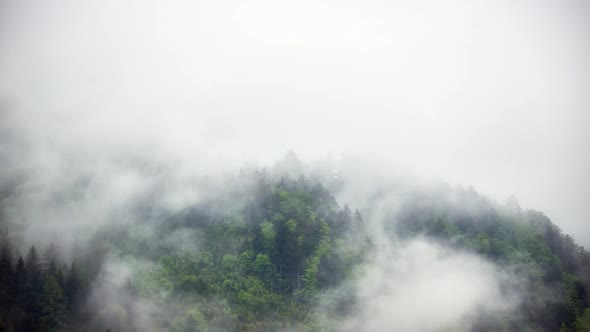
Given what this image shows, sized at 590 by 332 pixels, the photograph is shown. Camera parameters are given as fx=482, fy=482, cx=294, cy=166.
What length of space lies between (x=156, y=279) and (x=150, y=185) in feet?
136

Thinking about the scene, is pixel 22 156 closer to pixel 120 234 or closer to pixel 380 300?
pixel 120 234

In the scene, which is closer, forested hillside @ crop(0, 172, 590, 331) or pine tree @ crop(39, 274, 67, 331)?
pine tree @ crop(39, 274, 67, 331)

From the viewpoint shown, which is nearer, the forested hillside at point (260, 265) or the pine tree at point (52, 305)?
the pine tree at point (52, 305)

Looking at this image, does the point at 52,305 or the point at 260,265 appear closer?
the point at 52,305

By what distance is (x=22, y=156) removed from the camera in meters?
172

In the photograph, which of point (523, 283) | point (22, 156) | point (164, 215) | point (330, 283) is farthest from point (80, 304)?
point (523, 283)

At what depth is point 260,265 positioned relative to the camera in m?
144

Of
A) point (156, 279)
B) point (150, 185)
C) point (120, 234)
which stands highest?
point (150, 185)

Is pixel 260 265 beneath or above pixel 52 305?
above

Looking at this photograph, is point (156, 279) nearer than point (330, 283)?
Yes

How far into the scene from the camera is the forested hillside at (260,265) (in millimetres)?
119250

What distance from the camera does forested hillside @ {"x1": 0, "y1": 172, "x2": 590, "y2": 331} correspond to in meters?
119

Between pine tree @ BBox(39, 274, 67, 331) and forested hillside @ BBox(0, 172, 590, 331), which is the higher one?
forested hillside @ BBox(0, 172, 590, 331)

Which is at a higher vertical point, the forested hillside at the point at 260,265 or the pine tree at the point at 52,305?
the forested hillside at the point at 260,265
